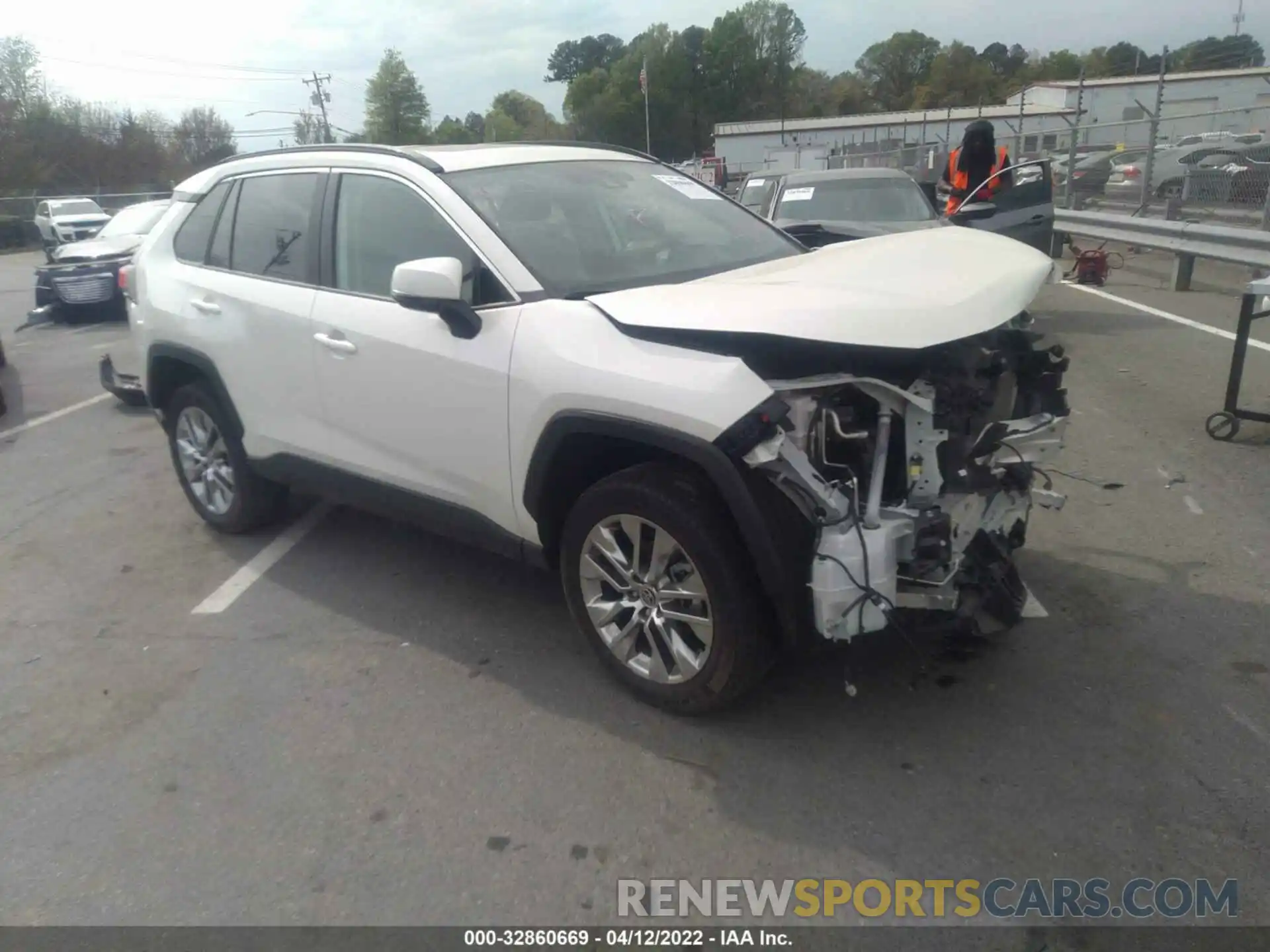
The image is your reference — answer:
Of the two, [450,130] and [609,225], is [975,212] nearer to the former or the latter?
[609,225]

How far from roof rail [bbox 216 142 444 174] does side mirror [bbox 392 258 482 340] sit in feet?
2.18

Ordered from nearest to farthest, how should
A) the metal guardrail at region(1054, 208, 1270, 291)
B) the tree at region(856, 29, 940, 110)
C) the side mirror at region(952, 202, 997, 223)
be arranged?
the side mirror at region(952, 202, 997, 223)
the metal guardrail at region(1054, 208, 1270, 291)
the tree at region(856, 29, 940, 110)

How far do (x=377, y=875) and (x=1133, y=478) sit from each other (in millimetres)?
4555

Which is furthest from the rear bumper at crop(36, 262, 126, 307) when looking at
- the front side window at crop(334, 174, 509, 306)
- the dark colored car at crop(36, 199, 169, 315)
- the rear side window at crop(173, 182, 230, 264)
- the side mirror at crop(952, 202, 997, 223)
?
the front side window at crop(334, 174, 509, 306)

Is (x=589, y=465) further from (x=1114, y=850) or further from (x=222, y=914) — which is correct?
(x=1114, y=850)

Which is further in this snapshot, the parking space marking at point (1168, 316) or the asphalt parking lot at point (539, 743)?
the parking space marking at point (1168, 316)

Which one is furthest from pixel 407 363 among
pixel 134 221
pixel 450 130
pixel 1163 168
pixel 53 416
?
pixel 450 130

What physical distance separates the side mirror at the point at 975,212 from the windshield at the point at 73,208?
32.6 metres

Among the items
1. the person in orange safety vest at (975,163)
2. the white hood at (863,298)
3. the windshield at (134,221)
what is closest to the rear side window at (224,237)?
the white hood at (863,298)

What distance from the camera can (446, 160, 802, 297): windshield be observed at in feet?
12.4

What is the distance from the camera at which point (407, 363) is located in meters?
3.85

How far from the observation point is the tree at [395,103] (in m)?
82.6

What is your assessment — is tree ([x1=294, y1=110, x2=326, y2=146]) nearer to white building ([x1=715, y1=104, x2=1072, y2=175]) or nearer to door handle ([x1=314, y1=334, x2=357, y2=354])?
white building ([x1=715, y1=104, x2=1072, y2=175])

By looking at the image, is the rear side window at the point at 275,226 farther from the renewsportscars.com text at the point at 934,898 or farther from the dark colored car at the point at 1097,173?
the dark colored car at the point at 1097,173
